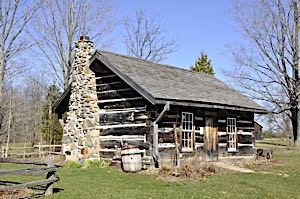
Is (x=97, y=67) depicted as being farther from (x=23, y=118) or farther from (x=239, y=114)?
(x=23, y=118)

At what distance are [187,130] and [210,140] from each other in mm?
1890

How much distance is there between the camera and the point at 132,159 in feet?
48.5

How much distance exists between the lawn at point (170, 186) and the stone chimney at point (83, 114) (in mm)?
2298

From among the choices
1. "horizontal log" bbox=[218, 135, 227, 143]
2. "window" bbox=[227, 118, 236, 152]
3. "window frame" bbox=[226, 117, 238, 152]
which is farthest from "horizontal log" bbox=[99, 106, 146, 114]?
"window" bbox=[227, 118, 236, 152]

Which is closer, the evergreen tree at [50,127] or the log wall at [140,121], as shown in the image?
the log wall at [140,121]

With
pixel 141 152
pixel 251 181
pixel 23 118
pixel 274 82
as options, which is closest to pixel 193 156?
pixel 141 152

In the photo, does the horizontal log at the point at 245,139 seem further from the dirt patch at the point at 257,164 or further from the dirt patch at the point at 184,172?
the dirt patch at the point at 184,172

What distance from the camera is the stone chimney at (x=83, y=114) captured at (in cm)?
1761

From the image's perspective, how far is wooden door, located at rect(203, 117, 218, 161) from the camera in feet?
59.1

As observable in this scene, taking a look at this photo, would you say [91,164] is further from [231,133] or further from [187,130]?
[231,133]

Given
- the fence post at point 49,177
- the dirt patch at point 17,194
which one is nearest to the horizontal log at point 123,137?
the fence post at point 49,177

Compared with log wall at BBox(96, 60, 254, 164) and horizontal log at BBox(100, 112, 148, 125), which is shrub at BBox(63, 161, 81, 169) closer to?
log wall at BBox(96, 60, 254, 164)

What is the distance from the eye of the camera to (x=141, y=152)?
15266 millimetres

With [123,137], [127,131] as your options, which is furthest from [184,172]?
[123,137]
